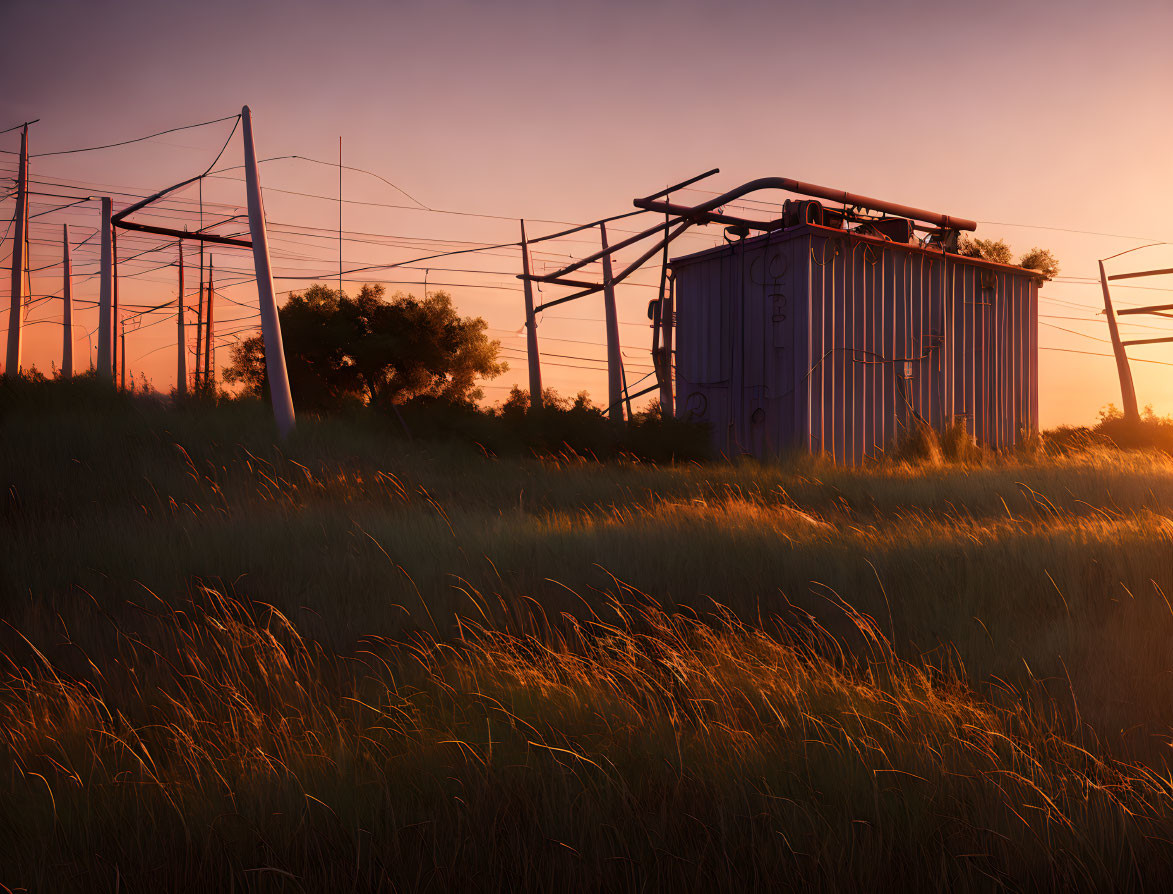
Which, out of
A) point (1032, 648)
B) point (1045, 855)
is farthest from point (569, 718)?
Answer: point (1032, 648)

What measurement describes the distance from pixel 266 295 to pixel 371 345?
2339 cm

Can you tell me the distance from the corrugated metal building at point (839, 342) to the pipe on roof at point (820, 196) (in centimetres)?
85

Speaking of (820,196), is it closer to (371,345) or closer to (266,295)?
(266,295)

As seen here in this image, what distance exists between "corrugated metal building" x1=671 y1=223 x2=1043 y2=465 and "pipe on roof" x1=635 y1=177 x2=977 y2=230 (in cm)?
85

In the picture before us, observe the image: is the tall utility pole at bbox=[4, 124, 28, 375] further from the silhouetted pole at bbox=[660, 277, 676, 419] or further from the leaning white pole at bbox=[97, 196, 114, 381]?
the silhouetted pole at bbox=[660, 277, 676, 419]

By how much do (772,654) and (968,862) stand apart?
1877mm

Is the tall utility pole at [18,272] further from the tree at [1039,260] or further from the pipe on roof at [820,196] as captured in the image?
the tree at [1039,260]

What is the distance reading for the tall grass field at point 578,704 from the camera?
226cm

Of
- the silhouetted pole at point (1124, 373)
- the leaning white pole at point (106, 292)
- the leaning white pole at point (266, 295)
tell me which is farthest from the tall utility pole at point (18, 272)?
the silhouetted pole at point (1124, 373)

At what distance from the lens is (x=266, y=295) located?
13320mm

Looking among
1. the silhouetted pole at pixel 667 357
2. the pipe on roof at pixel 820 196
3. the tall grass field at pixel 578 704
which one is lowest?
the tall grass field at pixel 578 704

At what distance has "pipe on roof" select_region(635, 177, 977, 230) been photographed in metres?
16.3

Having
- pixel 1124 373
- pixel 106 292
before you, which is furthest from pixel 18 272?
pixel 1124 373

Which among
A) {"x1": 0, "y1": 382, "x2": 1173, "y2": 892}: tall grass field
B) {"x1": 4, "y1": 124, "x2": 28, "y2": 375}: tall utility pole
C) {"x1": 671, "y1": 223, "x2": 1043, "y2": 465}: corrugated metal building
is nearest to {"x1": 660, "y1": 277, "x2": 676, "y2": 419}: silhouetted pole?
{"x1": 671, "y1": 223, "x2": 1043, "y2": 465}: corrugated metal building
